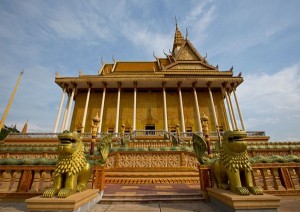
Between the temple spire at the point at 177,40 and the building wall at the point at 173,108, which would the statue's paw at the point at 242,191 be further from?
the temple spire at the point at 177,40

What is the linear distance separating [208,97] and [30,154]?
2007cm

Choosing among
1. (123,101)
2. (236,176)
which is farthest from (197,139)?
(123,101)

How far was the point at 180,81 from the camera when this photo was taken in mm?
21297

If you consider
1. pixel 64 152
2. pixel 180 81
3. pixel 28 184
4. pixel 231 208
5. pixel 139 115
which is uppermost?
pixel 180 81

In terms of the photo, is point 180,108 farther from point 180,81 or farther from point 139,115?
point 139,115

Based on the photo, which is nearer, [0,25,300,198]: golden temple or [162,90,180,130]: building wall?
[0,25,300,198]: golden temple

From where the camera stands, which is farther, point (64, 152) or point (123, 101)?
point (123, 101)

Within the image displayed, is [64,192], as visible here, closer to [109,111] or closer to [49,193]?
[49,193]

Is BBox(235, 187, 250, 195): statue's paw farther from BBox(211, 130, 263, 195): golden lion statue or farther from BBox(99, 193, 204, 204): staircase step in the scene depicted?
BBox(99, 193, 204, 204): staircase step

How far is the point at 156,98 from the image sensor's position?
2286cm

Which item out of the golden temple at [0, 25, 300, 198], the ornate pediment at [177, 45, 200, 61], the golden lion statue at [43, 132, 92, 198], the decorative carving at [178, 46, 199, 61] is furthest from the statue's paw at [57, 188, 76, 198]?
the decorative carving at [178, 46, 199, 61]

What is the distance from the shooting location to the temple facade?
20984mm

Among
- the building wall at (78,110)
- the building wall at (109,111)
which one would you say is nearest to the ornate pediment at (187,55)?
the building wall at (109,111)

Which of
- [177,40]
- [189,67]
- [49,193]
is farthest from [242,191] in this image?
[177,40]
